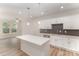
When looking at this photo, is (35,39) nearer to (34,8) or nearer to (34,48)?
(34,48)

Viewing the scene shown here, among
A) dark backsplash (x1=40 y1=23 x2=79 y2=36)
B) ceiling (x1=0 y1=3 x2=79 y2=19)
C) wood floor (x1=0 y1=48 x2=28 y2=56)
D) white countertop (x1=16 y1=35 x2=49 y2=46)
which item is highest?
ceiling (x1=0 y1=3 x2=79 y2=19)

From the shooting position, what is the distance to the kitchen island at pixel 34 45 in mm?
1614

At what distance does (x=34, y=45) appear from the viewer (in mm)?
1666

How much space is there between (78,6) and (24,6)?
2.87 feet

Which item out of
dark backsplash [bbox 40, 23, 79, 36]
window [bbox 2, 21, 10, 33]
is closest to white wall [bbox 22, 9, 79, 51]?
dark backsplash [bbox 40, 23, 79, 36]

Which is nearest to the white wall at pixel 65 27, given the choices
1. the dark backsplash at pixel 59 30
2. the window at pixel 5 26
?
the dark backsplash at pixel 59 30

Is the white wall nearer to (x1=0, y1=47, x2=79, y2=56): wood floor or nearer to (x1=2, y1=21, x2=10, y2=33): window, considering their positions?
(x1=0, y1=47, x2=79, y2=56): wood floor

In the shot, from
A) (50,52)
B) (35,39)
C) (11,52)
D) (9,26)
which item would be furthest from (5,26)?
(50,52)

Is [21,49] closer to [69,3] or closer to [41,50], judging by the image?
[41,50]

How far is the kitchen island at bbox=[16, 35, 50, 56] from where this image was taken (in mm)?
1614

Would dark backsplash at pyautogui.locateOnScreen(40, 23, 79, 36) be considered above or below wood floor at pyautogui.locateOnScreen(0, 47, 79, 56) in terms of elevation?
above

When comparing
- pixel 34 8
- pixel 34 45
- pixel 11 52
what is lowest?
pixel 11 52

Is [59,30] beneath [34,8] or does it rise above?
beneath

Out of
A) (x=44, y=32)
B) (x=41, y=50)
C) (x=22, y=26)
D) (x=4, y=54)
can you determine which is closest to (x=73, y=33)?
(x=44, y=32)
